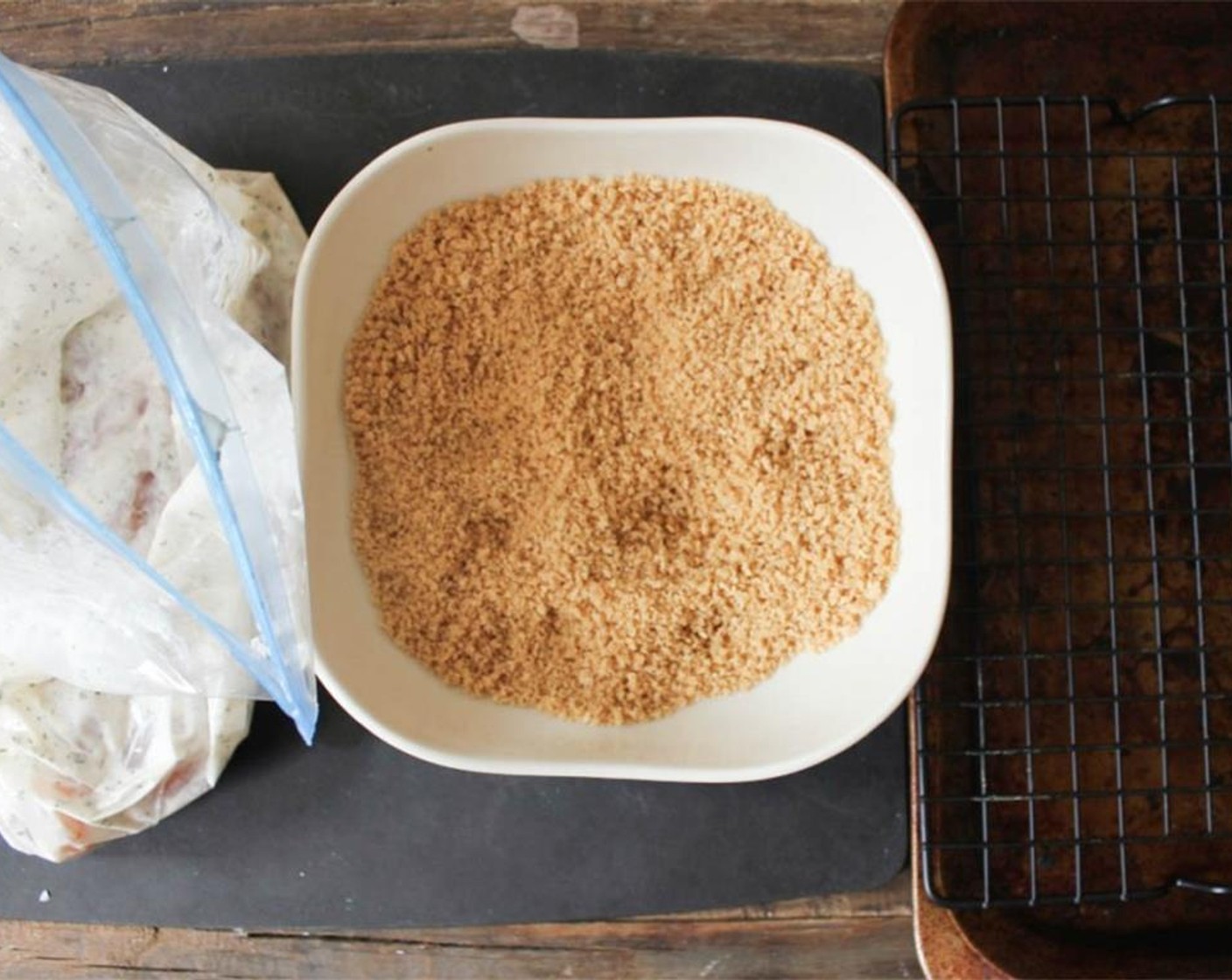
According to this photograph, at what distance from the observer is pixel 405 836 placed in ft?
3.05

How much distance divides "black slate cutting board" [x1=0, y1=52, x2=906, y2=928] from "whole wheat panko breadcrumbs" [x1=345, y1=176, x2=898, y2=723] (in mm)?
106

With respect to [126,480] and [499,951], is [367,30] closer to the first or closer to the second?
[126,480]

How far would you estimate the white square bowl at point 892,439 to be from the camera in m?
0.83

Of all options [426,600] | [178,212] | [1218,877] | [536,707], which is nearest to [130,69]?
[178,212]

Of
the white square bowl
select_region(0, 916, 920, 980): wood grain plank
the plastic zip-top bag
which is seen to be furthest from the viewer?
select_region(0, 916, 920, 980): wood grain plank

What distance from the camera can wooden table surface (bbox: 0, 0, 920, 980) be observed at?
3.13ft

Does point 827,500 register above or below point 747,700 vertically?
above

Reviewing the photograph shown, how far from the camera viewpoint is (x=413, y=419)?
2.88 ft

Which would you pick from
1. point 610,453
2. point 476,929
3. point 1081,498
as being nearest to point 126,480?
point 610,453

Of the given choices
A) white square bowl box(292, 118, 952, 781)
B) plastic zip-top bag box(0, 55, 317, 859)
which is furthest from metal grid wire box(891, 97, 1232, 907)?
plastic zip-top bag box(0, 55, 317, 859)

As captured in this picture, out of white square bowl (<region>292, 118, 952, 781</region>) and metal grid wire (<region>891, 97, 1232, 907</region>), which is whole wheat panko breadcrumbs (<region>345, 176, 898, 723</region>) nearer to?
white square bowl (<region>292, 118, 952, 781</region>)

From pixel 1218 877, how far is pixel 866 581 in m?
0.37

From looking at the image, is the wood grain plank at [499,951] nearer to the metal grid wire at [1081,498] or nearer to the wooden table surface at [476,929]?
the wooden table surface at [476,929]

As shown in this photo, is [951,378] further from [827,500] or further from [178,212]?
[178,212]
